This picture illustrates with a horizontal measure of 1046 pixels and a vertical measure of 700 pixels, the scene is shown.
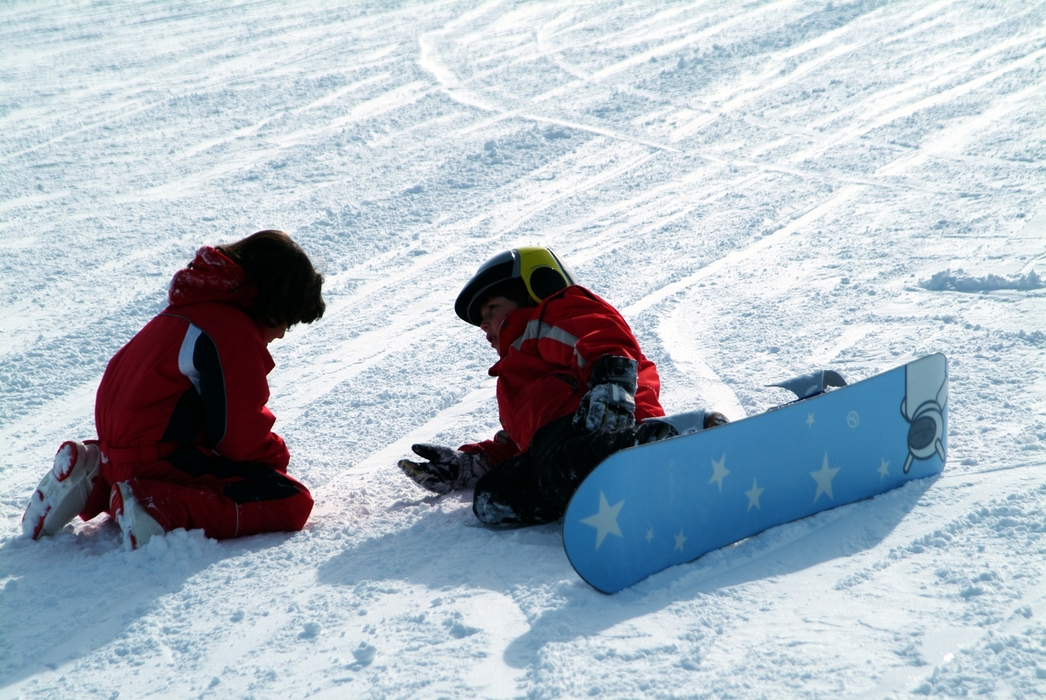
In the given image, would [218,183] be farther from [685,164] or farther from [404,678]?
[404,678]

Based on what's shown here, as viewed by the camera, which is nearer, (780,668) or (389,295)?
(780,668)

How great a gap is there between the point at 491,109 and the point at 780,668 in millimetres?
6709

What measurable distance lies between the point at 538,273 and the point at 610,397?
0.65 metres

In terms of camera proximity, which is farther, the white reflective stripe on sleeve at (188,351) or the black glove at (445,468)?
the black glove at (445,468)

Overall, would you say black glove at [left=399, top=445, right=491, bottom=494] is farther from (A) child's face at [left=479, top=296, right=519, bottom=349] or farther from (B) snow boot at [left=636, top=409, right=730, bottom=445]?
(B) snow boot at [left=636, top=409, right=730, bottom=445]

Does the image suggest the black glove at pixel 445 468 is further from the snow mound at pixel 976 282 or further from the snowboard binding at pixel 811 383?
the snow mound at pixel 976 282

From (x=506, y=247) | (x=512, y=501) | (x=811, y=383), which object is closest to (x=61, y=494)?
(x=512, y=501)

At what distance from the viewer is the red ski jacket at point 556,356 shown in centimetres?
266

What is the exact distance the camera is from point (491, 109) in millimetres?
7836

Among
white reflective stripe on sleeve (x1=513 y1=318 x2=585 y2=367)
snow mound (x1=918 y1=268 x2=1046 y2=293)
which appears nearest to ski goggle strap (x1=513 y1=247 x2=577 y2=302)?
white reflective stripe on sleeve (x1=513 y1=318 x2=585 y2=367)

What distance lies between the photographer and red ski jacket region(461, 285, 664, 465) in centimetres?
266

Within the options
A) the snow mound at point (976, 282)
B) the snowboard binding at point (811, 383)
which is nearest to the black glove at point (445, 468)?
the snowboard binding at point (811, 383)

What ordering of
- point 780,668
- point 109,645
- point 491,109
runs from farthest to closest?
point 491,109 < point 109,645 < point 780,668

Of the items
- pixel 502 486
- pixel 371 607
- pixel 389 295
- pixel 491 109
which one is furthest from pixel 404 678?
pixel 491 109
